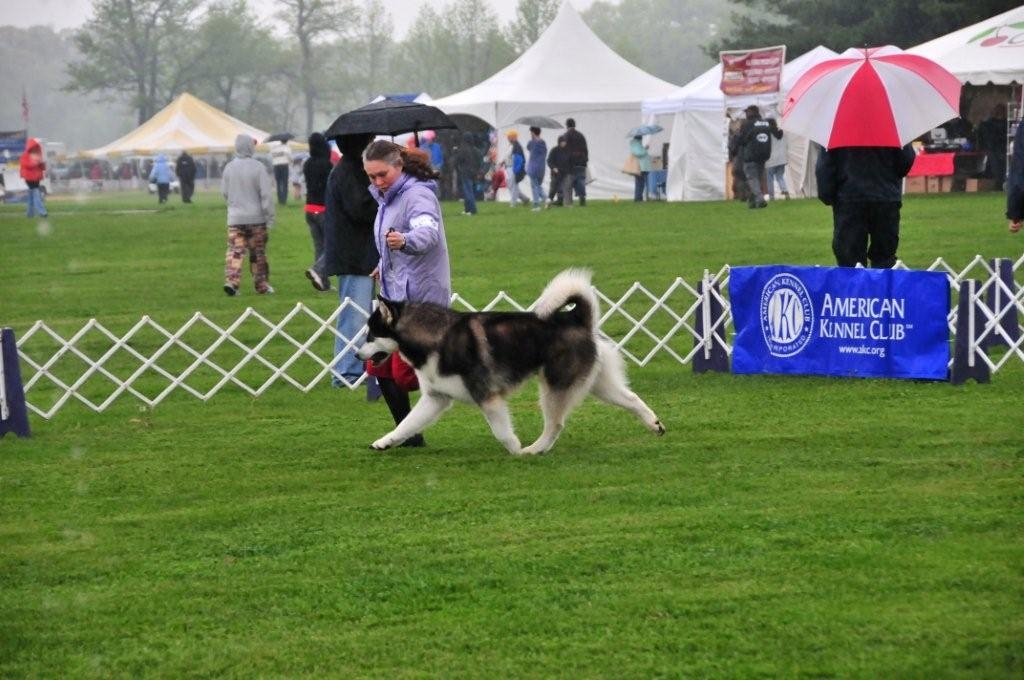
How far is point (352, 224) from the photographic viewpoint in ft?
37.0

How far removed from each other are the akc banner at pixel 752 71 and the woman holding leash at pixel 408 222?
1079 inches

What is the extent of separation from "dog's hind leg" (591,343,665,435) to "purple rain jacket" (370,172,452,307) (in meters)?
1.02

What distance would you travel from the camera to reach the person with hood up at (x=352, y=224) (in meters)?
11.1

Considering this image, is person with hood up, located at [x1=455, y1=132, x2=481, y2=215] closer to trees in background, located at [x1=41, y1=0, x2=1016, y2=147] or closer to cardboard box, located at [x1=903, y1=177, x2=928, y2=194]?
trees in background, located at [x1=41, y1=0, x2=1016, y2=147]

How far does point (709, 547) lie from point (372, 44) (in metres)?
101

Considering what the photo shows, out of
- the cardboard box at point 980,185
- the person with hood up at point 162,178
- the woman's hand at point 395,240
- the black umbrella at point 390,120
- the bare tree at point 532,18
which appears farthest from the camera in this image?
the bare tree at point 532,18

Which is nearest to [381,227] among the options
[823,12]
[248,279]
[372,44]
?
[248,279]

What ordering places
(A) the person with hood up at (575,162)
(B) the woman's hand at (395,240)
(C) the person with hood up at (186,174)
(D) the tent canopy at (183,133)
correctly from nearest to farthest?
(B) the woman's hand at (395,240) → (A) the person with hood up at (575,162) → (C) the person with hood up at (186,174) → (D) the tent canopy at (183,133)

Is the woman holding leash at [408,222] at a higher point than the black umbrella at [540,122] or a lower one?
lower

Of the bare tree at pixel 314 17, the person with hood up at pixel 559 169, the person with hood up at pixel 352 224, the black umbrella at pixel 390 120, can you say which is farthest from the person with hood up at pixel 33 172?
the bare tree at pixel 314 17

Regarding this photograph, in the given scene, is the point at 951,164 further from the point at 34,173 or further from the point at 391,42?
the point at 391,42

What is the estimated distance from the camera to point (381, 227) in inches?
355

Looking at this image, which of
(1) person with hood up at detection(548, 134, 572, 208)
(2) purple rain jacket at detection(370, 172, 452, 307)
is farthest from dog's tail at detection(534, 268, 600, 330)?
(1) person with hood up at detection(548, 134, 572, 208)

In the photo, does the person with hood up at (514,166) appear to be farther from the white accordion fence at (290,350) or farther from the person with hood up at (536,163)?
the white accordion fence at (290,350)
